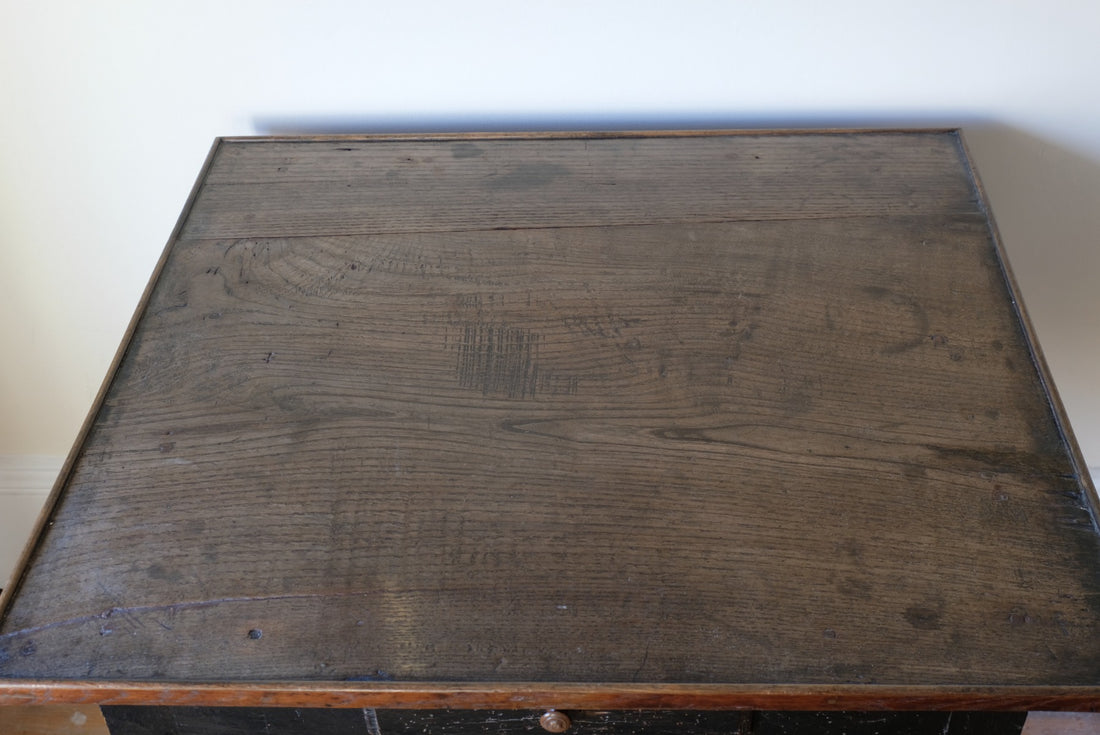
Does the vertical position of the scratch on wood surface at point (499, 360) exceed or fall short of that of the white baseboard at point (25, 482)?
it exceeds it

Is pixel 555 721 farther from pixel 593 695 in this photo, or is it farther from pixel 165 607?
pixel 165 607

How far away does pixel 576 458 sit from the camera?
0.68 metres

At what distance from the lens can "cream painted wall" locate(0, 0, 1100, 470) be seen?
0.96 meters

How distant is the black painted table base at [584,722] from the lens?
665mm

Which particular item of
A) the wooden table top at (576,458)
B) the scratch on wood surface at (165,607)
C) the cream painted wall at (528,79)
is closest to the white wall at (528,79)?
the cream painted wall at (528,79)

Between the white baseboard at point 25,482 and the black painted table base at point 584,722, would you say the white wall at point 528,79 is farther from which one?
the black painted table base at point 584,722

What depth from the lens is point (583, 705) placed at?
0.55 metres

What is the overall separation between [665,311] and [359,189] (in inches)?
13.1

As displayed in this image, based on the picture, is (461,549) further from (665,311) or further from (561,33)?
(561,33)

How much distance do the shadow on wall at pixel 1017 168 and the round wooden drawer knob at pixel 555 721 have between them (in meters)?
0.64

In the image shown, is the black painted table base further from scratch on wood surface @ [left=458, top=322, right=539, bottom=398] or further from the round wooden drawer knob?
scratch on wood surface @ [left=458, top=322, right=539, bottom=398]

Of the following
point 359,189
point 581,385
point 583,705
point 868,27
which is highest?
point 868,27

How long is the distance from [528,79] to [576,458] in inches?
19.3

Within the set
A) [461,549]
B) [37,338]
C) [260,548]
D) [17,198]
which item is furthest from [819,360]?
[37,338]
